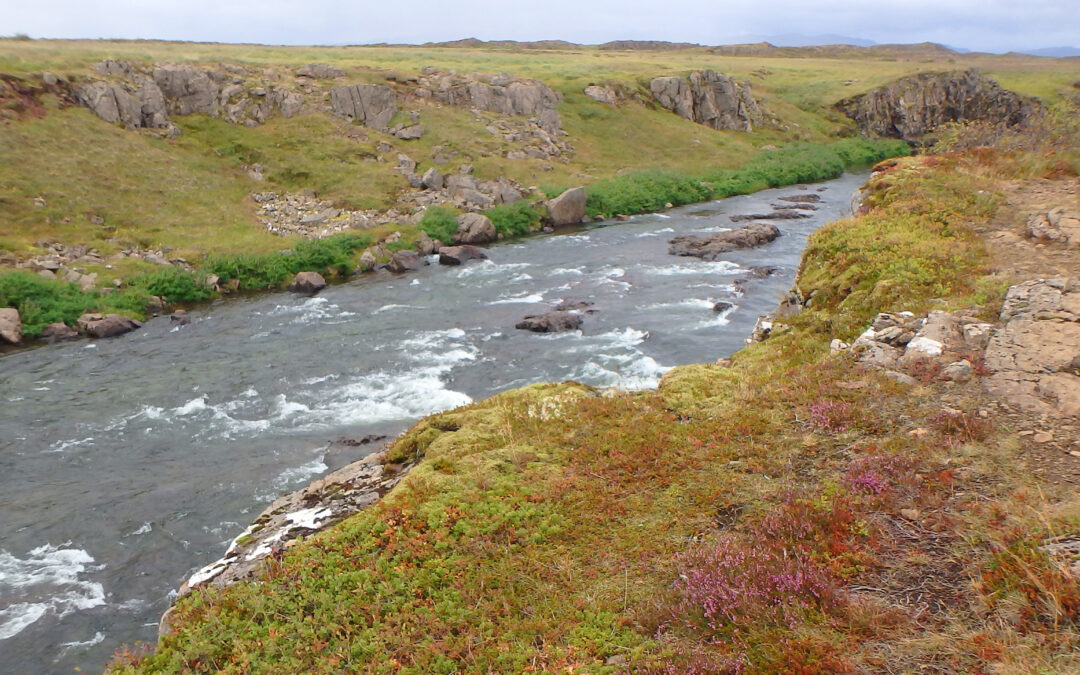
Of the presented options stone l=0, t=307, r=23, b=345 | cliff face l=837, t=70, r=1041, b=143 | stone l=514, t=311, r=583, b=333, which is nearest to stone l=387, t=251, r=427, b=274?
stone l=514, t=311, r=583, b=333

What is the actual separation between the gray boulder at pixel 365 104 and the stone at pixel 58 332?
38.7 m

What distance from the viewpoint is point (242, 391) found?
2617cm

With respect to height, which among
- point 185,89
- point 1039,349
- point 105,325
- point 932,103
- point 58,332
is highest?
point 932,103

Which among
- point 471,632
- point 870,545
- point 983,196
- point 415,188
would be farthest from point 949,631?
point 415,188

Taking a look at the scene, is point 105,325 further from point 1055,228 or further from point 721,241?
point 1055,228

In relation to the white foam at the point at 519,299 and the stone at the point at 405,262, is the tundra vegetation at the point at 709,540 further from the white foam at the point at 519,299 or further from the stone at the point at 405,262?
the stone at the point at 405,262

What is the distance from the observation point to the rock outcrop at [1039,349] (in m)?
11.1

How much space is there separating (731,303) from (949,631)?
2832 centimetres

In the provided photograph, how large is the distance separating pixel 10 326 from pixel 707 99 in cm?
7977

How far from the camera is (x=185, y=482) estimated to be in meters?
19.8

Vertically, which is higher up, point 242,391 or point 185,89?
point 185,89

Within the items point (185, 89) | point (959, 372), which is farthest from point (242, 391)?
Answer: point (185, 89)

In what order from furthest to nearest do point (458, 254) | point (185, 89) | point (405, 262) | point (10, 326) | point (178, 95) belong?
point (185, 89) < point (178, 95) < point (458, 254) < point (405, 262) < point (10, 326)

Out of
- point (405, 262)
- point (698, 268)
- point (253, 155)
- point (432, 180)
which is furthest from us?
point (432, 180)
